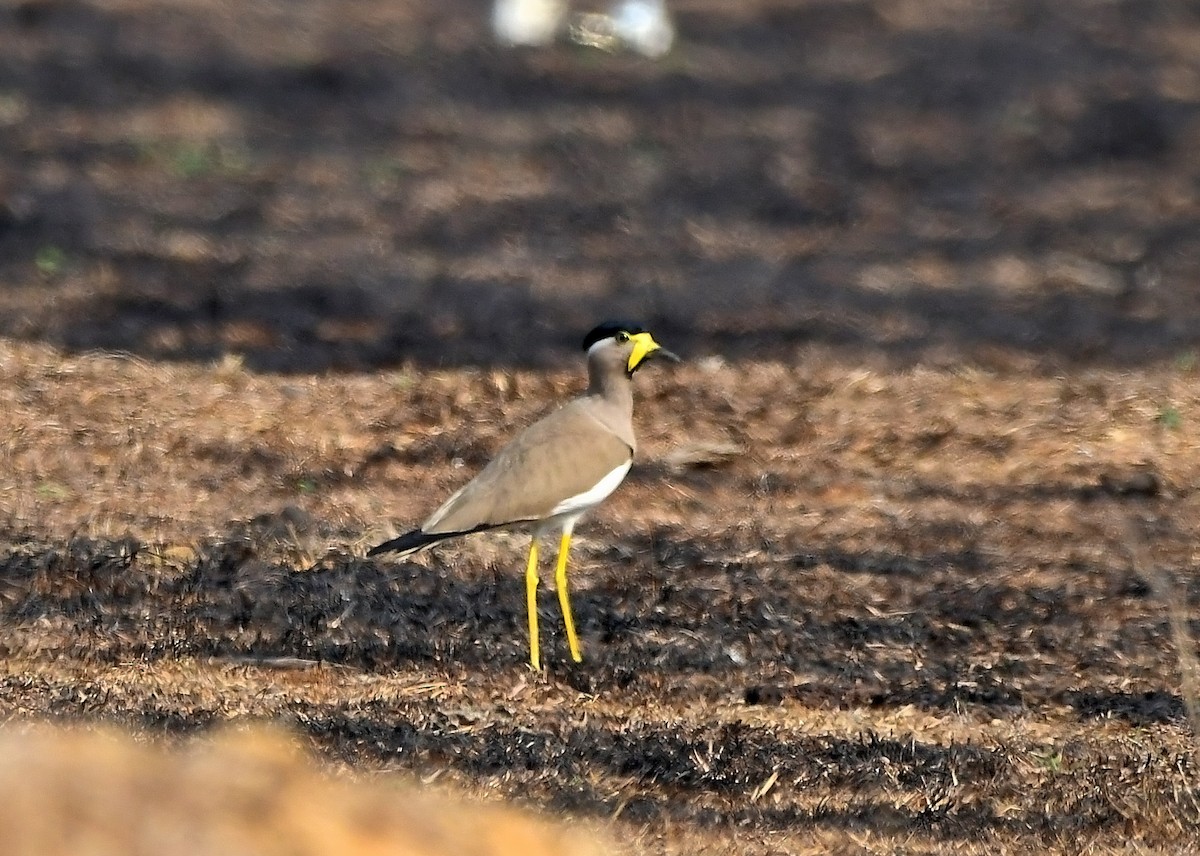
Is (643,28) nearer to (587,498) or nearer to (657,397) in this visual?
(657,397)

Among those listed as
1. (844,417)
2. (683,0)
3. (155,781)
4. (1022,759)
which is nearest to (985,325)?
(844,417)

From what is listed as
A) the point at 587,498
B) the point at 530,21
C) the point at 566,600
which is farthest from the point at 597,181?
the point at 566,600

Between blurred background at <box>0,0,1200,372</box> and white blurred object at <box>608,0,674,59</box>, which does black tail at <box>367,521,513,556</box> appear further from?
white blurred object at <box>608,0,674,59</box>

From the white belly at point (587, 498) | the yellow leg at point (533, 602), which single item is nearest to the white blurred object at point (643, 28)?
the white belly at point (587, 498)

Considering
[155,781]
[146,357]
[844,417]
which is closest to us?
[155,781]

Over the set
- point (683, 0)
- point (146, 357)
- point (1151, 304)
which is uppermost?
point (683, 0)

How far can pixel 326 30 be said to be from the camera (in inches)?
655

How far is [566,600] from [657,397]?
9.45 feet

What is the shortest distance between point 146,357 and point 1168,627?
606 cm

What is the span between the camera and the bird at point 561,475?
6.55 meters

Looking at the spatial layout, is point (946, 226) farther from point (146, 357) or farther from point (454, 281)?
point (146, 357)

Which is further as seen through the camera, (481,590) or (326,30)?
(326,30)

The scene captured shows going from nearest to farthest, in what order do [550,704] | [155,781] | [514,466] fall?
[155,781]
[550,704]
[514,466]

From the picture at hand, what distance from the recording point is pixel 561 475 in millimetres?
6715
